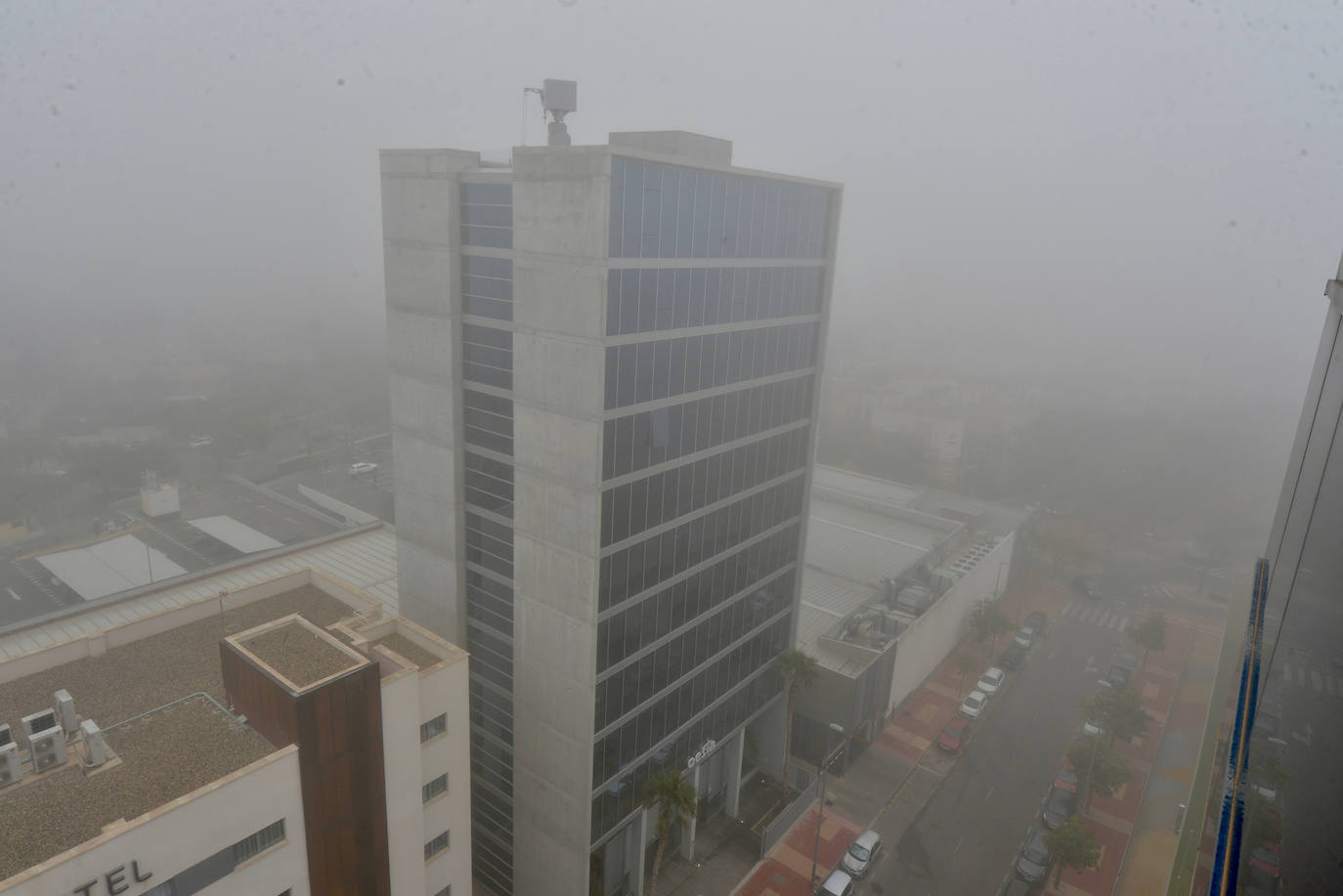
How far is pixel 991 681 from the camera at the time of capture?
40.5 metres

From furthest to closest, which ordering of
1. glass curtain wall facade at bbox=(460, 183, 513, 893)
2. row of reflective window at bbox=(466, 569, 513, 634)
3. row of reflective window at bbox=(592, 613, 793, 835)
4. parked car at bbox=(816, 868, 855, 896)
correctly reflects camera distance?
parked car at bbox=(816, 868, 855, 896) < row of reflective window at bbox=(592, 613, 793, 835) < row of reflective window at bbox=(466, 569, 513, 634) < glass curtain wall facade at bbox=(460, 183, 513, 893)

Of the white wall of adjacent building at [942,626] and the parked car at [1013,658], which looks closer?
the white wall of adjacent building at [942,626]

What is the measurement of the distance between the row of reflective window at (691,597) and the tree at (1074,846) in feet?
41.5

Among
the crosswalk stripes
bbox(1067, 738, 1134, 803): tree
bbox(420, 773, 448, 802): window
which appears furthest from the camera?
the crosswalk stripes

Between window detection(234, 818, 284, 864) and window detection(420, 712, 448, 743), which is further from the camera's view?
window detection(420, 712, 448, 743)

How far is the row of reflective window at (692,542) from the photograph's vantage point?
21.0 metres

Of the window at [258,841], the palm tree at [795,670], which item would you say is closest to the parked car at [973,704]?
the palm tree at [795,670]

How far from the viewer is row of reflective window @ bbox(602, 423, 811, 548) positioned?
2041 cm

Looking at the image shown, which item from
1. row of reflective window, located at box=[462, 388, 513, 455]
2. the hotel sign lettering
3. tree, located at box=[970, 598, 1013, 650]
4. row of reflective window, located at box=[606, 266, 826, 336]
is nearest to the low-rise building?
the hotel sign lettering

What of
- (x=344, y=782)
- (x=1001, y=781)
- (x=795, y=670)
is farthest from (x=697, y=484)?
(x=1001, y=781)

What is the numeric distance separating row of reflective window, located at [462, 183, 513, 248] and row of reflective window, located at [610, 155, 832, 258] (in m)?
3.13

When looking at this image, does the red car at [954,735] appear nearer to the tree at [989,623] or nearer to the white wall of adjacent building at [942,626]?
the white wall of adjacent building at [942,626]

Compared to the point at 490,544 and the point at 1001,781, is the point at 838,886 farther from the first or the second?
the point at 490,544

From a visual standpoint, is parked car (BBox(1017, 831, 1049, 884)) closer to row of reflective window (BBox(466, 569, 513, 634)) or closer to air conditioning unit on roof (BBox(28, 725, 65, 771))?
row of reflective window (BBox(466, 569, 513, 634))
